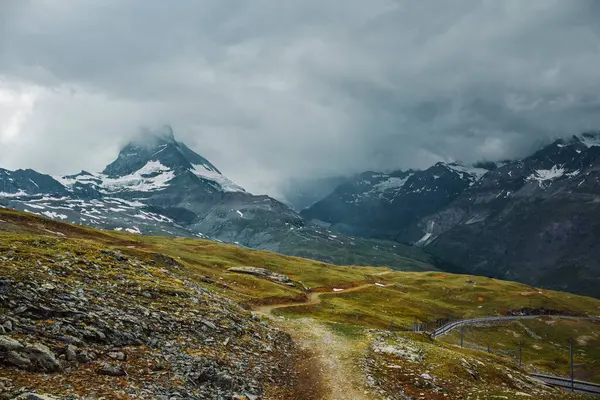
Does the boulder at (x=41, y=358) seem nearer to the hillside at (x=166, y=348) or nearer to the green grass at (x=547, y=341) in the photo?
the hillside at (x=166, y=348)

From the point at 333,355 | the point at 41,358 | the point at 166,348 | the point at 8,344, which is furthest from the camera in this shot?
the point at 333,355

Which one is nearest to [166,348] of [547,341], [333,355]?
[333,355]

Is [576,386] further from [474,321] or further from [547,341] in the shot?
[547,341]

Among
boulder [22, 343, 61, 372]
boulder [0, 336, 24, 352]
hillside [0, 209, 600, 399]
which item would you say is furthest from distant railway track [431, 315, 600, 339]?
boulder [0, 336, 24, 352]

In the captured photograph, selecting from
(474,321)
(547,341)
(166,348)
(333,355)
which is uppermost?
(166,348)

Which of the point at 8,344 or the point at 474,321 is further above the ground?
the point at 8,344

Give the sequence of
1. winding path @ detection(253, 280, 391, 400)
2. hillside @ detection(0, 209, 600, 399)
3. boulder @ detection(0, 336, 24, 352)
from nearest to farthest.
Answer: boulder @ detection(0, 336, 24, 352), hillside @ detection(0, 209, 600, 399), winding path @ detection(253, 280, 391, 400)

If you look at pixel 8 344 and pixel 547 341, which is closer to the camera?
pixel 8 344

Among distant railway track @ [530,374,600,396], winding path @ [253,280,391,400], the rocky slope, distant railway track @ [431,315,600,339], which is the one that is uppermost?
the rocky slope

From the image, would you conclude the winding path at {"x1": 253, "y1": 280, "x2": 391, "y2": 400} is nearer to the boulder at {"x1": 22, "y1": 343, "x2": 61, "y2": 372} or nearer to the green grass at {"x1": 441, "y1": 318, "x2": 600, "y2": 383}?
the boulder at {"x1": 22, "y1": 343, "x2": 61, "y2": 372}

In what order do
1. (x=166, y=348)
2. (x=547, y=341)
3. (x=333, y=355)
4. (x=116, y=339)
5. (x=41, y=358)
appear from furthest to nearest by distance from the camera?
1. (x=547, y=341)
2. (x=333, y=355)
3. (x=166, y=348)
4. (x=116, y=339)
5. (x=41, y=358)

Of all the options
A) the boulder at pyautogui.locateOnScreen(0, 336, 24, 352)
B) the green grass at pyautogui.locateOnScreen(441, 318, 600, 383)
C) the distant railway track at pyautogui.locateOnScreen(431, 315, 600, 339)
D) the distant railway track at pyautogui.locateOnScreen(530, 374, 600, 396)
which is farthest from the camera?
the green grass at pyautogui.locateOnScreen(441, 318, 600, 383)

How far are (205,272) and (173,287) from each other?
62.3m

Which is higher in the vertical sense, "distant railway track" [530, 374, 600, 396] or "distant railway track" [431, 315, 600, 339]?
"distant railway track" [431, 315, 600, 339]
